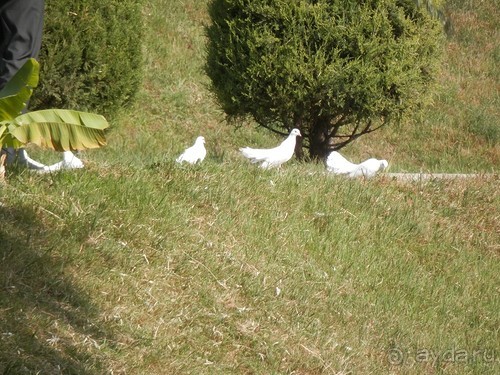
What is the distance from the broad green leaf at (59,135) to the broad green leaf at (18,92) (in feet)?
1.66

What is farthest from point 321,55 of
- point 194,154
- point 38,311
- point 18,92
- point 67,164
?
point 38,311

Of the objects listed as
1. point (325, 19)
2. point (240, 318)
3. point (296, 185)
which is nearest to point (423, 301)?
point (296, 185)

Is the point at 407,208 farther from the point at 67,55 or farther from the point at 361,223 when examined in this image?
the point at 67,55

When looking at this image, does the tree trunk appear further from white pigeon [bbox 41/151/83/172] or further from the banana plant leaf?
the banana plant leaf

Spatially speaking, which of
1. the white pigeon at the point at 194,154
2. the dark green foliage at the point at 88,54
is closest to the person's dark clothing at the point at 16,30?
the white pigeon at the point at 194,154

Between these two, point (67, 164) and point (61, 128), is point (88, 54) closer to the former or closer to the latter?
point (67, 164)

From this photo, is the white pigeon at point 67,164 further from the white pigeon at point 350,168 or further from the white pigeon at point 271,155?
the white pigeon at point 350,168

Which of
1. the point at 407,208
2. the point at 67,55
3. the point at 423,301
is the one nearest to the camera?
the point at 423,301

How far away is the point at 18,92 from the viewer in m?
5.38

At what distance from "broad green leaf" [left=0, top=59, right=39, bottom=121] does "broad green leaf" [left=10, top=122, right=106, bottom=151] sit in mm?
507

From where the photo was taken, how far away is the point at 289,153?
30.6 feet

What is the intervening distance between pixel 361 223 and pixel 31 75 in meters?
3.68

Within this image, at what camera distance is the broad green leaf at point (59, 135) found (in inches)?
234

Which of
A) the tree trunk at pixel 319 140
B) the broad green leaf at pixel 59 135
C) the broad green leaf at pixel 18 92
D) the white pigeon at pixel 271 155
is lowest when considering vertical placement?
the tree trunk at pixel 319 140
